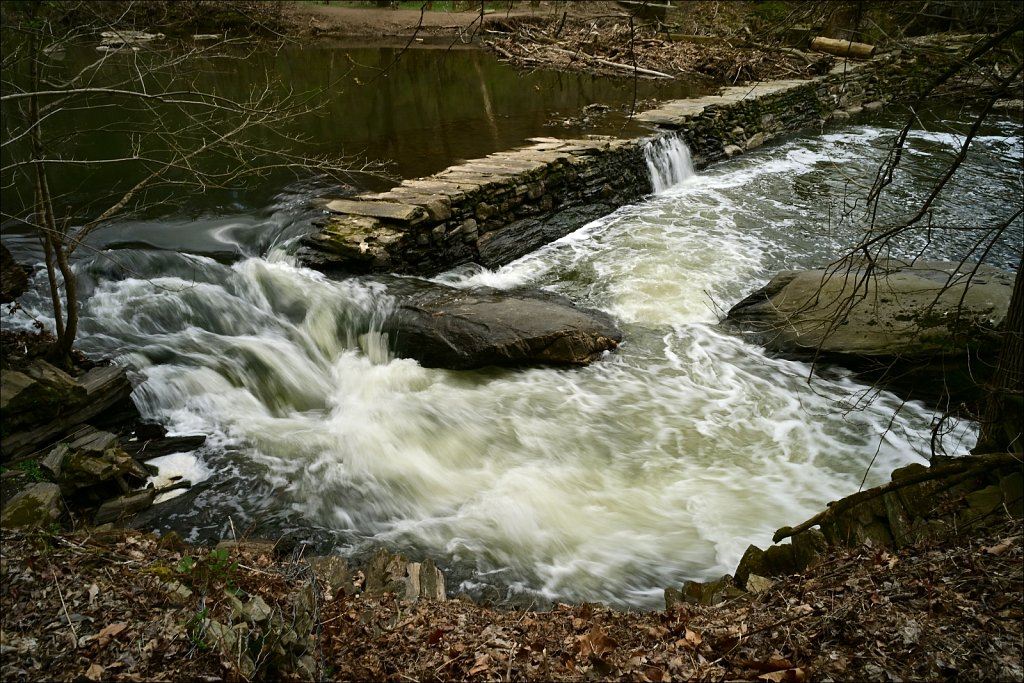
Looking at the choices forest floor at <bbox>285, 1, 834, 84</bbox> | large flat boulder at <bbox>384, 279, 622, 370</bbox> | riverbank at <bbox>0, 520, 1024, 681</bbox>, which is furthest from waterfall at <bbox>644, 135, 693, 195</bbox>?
riverbank at <bbox>0, 520, 1024, 681</bbox>

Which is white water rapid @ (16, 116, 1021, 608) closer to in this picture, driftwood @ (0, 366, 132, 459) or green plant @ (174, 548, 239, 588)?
driftwood @ (0, 366, 132, 459)

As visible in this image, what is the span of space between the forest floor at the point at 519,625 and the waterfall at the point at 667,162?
9.18m

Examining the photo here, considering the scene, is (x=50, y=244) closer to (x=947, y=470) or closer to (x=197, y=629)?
(x=197, y=629)

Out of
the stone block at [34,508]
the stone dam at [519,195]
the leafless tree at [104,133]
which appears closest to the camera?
the stone block at [34,508]

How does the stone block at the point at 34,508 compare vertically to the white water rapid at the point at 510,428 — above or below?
above

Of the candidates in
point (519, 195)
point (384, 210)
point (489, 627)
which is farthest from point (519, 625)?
point (519, 195)

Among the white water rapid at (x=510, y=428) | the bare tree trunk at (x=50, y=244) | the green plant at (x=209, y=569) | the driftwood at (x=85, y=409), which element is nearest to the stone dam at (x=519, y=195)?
the white water rapid at (x=510, y=428)

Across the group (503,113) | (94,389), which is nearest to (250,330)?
(94,389)

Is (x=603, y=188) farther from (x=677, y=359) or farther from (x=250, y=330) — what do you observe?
(x=250, y=330)

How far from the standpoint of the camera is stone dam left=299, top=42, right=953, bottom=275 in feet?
27.6

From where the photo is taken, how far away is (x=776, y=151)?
15227mm

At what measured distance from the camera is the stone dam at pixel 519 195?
331 inches

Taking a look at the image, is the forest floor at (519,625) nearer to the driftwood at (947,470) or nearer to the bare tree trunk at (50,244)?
the driftwood at (947,470)

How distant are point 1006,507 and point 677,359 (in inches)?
152
